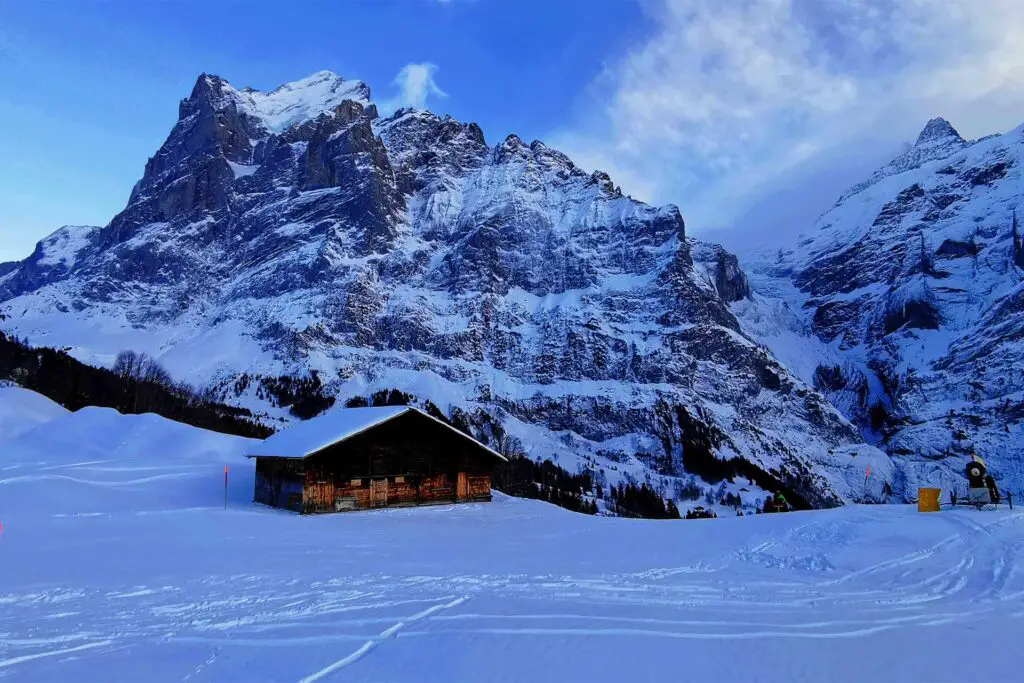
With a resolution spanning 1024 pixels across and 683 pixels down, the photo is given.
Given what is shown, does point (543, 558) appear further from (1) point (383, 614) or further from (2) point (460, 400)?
(2) point (460, 400)

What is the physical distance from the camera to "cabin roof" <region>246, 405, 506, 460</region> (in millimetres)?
27688

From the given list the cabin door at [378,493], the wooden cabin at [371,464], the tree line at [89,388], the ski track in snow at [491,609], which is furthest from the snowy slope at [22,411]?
the ski track in snow at [491,609]

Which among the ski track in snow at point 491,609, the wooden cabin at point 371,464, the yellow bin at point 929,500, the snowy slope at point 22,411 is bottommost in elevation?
the ski track in snow at point 491,609

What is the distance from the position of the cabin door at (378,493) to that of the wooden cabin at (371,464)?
1.7 inches

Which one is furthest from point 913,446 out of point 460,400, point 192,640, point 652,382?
point 192,640

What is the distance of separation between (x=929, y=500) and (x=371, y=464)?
68.9 feet

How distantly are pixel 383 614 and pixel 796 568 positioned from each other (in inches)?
391

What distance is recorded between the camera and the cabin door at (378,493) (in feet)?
95.6

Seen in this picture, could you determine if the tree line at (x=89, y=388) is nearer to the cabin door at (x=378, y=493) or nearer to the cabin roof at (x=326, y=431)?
the cabin roof at (x=326, y=431)

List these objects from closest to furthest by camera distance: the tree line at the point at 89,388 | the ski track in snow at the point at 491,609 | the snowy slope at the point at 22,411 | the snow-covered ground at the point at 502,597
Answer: the snow-covered ground at the point at 502,597 < the ski track in snow at the point at 491,609 < the snowy slope at the point at 22,411 < the tree line at the point at 89,388

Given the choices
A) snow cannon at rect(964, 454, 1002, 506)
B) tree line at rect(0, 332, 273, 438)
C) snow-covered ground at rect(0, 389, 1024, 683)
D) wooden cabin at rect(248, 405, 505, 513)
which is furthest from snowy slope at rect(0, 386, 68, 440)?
snow cannon at rect(964, 454, 1002, 506)

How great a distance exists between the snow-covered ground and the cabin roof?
13.1 feet

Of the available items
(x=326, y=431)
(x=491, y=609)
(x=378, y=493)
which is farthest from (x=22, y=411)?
(x=491, y=609)

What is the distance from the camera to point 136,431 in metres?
43.7
